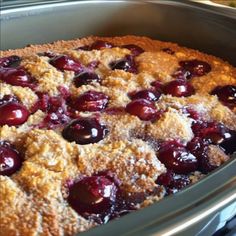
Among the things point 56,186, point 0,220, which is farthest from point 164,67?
point 0,220

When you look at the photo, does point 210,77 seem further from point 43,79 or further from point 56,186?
point 56,186

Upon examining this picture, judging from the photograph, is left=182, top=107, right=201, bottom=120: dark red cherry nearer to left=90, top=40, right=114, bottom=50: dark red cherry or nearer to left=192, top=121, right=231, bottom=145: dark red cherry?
left=192, top=121, right=231, bottom=145: dark red cherry

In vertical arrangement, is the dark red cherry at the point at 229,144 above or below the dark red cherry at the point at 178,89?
above

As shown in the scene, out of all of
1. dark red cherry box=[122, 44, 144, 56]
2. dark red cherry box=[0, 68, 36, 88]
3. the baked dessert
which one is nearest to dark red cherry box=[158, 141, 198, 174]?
the baked dessert

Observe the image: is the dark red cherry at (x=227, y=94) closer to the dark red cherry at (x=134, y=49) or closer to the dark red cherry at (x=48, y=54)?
the dark red cherry at (x=134, y=49)

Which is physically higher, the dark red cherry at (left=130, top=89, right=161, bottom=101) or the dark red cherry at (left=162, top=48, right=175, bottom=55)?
the dark red cherry at (left=130, top=89, right=161, bottom=101)

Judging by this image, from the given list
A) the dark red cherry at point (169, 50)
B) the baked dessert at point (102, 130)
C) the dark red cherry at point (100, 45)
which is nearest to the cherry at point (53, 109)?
the baked dessert at point (102, 130)

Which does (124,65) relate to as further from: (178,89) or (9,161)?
(9,161)
